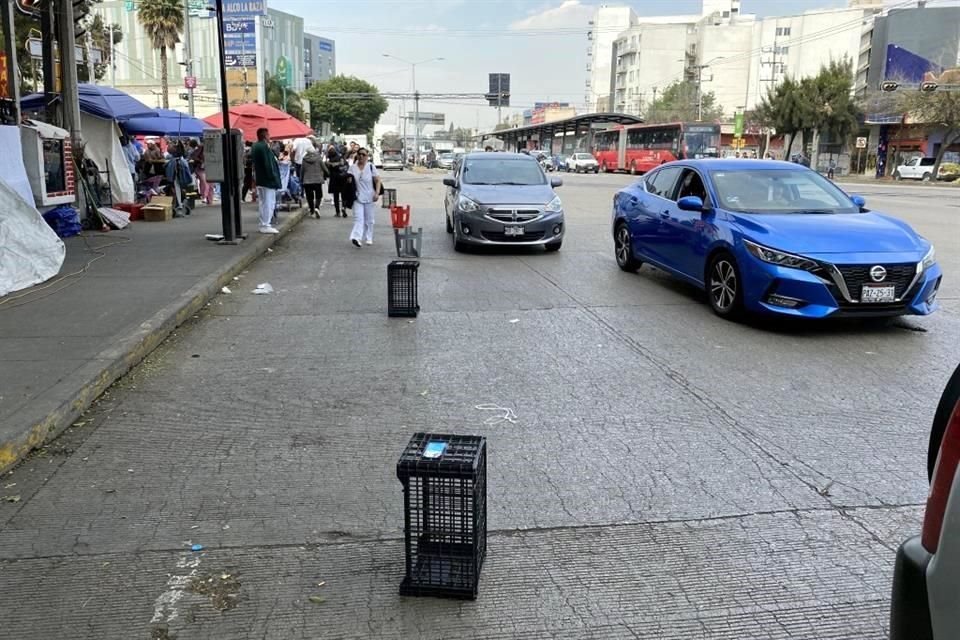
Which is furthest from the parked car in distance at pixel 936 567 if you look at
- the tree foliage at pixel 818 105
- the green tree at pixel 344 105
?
the green tree at pixel 344 105

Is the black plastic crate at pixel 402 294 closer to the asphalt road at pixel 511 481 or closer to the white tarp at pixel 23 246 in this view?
the asphalt road at pixel 511 481

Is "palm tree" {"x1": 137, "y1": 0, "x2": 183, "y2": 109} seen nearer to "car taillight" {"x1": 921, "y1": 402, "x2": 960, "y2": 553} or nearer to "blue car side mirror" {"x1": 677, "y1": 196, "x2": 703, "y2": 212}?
"blue car side mirror" {"x1": 677, "y1": 196, "x2": 703, "y2": 212}

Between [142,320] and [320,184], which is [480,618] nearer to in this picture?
[142,320]

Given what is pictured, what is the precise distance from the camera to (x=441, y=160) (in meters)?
86.6

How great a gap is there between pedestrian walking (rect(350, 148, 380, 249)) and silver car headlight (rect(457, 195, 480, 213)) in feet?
4.92

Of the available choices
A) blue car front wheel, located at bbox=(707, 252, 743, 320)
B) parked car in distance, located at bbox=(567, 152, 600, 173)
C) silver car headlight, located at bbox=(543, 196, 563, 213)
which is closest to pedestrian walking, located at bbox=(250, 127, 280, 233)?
silver car headlight, located at bbox=(543, 196, 563, 213)

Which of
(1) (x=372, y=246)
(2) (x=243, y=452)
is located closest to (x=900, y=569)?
(2) (x=243, y=452)

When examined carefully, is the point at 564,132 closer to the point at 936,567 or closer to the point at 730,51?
the point at 730,51

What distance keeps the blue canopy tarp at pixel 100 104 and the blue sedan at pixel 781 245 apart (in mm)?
12294

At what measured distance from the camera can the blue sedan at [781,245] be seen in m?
7.38

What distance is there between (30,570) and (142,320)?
14.4ft

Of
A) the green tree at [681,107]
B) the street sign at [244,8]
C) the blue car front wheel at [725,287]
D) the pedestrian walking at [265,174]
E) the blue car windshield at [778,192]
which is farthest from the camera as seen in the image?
the green tree at [681,107]

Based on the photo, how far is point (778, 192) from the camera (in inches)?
354

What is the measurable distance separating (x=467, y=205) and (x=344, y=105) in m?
94.5
